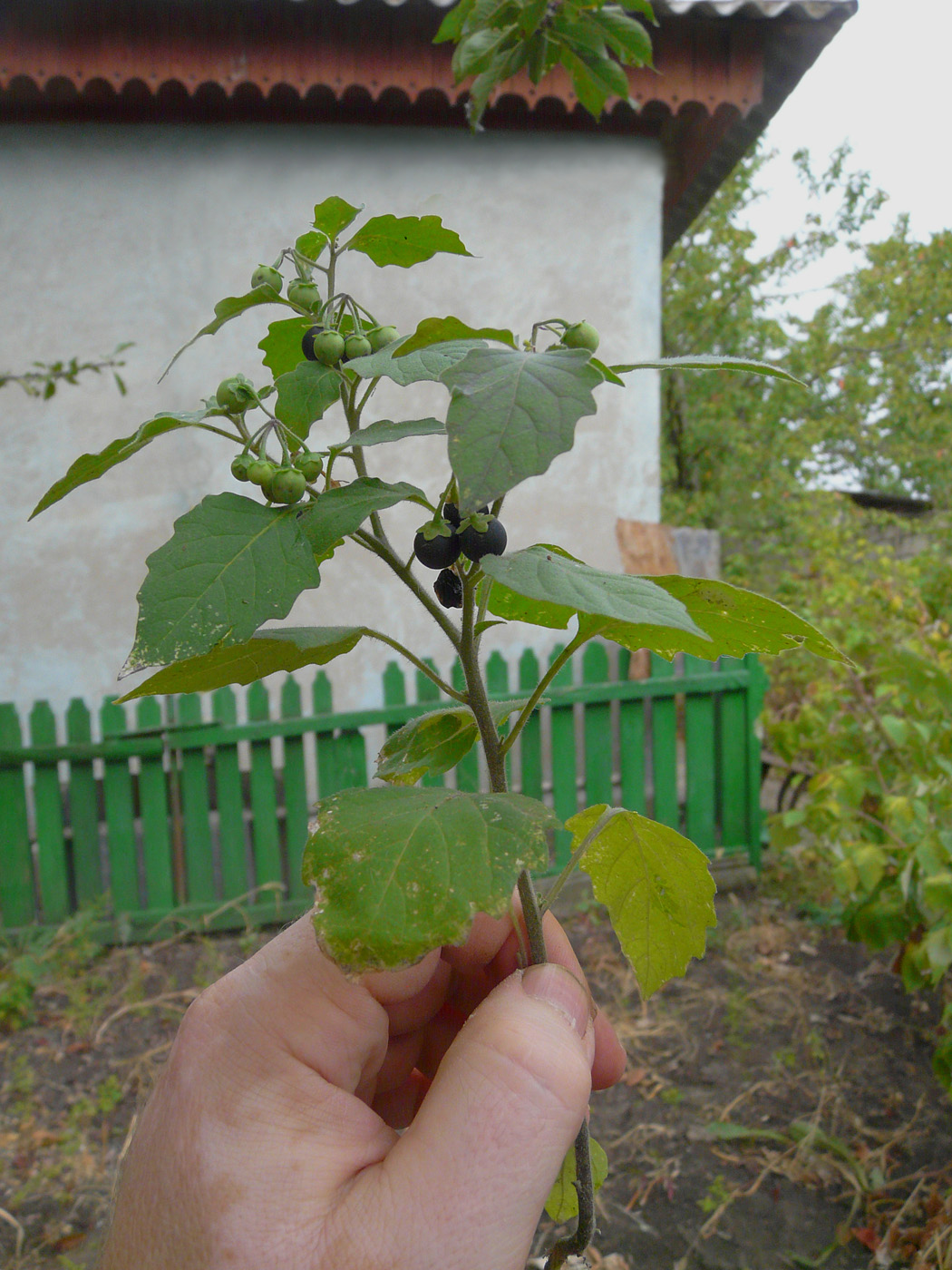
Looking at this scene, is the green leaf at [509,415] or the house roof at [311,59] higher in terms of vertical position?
the house roof at [311,59]

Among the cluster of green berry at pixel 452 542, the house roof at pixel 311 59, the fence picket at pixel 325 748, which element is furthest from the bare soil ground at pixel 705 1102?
the house roof at pixel 311 59

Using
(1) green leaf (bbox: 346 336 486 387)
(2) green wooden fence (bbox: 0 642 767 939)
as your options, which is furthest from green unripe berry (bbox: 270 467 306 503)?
(2) green wooden fence (bbox: 0 642 767 939)

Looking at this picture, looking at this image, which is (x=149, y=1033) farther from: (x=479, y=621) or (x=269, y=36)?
(x=269, y=36)

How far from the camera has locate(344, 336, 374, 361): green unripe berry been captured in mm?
824

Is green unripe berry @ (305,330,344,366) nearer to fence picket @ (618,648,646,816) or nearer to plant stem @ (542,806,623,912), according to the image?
plant stem @ (542,806,623,912)

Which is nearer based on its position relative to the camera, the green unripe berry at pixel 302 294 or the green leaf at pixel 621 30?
the green unripe berry at pixel 302 294

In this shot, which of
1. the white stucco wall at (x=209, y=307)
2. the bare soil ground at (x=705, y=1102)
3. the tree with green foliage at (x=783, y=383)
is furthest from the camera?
the tree with green foliage at (x=783, y=383)

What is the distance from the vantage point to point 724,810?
4.93m

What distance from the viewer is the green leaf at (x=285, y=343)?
3.11 ft

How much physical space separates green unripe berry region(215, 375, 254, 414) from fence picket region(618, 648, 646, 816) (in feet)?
13.6

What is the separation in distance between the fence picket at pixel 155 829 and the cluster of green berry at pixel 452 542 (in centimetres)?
400

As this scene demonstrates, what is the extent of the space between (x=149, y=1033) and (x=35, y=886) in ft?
5.34

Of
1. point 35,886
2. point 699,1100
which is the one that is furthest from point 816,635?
point 35,886

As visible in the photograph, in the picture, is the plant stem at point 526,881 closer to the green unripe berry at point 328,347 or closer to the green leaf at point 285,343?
the green unripe berry at point 328,347
